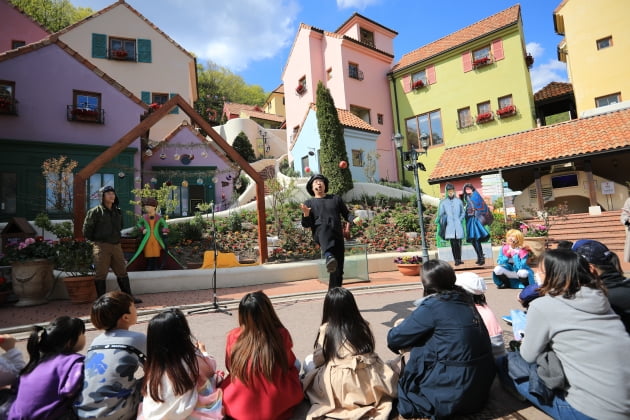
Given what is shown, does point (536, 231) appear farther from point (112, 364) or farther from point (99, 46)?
point (99, 46)

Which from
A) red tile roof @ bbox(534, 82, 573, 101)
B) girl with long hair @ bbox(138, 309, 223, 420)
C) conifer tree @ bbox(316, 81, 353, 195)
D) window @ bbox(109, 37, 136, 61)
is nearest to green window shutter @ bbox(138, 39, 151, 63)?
window @ bbox(109, 37, 136, 61)

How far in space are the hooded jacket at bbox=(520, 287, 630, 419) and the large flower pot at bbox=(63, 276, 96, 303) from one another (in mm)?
6801

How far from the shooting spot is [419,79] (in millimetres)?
21422

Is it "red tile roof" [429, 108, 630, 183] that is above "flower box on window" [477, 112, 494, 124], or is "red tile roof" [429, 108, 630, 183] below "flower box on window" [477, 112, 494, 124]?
below

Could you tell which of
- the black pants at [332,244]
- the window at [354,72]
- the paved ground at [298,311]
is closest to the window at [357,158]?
the window at [354,72]

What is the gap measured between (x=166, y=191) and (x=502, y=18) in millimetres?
20686

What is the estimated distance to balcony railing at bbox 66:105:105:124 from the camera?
1221cm

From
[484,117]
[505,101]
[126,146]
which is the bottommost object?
[126,146]

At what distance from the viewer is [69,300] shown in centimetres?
650

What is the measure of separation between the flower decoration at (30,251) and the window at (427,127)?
19047mm

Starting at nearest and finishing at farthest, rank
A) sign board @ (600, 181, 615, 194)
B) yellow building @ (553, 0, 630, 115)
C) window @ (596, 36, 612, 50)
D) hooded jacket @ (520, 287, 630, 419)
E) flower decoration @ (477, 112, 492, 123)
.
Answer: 1. hooded jacket @ (520, 287, 630, 419)
2. sign board @ (600, 181, 615, 194)
3. yellow building @ (553, 0, 630, 115)
4. window @ (596, 36, 612, 50)
5. flower decoration @ (477, 112, 492, 123)

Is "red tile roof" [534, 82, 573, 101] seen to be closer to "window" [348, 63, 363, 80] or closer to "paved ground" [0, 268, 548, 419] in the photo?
"window" [348, 63, 363, 80]

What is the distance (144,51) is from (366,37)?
14.6 m

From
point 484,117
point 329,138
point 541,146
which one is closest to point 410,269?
point 329,138
